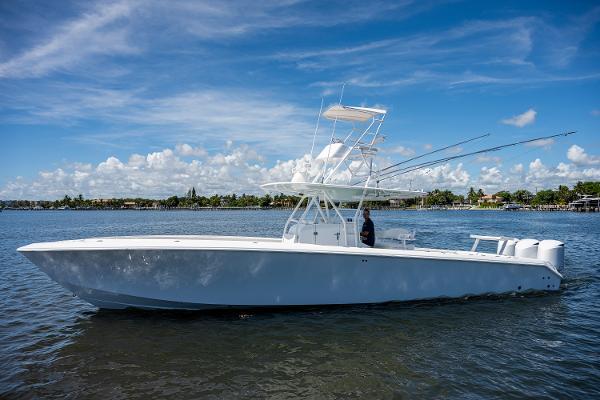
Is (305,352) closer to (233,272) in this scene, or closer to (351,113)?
(233,272)

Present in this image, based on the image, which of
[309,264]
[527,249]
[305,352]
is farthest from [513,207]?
[305,352]

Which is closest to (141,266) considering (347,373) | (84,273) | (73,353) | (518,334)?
(84,273)

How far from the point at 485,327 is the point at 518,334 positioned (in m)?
0.62

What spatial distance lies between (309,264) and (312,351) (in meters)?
1.83

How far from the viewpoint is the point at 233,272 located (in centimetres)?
798

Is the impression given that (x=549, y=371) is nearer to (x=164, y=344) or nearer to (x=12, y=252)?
(x=164, y=344)

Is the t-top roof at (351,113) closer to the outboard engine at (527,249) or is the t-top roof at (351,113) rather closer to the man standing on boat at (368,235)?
the man standing on boat at (368,235)

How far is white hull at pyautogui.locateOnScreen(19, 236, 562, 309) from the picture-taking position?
773cm

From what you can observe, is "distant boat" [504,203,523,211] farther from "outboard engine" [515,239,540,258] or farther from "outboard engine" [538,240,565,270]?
"outboard engine" [515,239,540,258]

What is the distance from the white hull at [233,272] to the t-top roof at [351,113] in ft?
11.1

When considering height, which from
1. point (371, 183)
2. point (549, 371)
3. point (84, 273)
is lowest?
point (549, 371)

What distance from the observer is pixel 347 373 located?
6.23 metres

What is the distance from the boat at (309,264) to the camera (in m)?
7.79

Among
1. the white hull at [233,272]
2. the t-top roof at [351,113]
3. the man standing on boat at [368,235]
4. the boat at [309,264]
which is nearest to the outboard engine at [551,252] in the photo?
the boat at [309,264]
